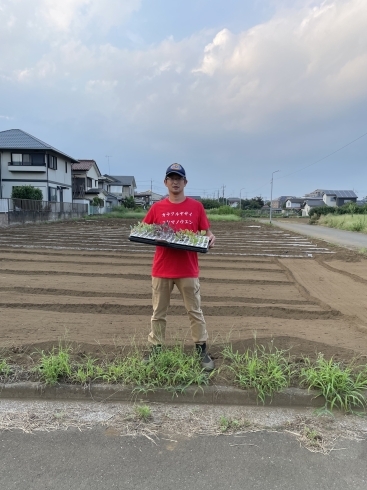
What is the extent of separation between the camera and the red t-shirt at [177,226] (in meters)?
2.84

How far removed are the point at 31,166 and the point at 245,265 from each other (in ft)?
82.0

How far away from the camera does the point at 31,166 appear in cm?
2753

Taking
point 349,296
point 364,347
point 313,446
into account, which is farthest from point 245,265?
point 313,446

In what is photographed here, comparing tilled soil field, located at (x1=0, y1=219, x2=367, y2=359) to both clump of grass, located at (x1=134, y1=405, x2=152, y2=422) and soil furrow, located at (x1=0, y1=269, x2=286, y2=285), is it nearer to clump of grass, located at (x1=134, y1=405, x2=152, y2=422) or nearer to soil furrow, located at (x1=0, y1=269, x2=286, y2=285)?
soil furrow, located at (x1=0, y1=269, x2=286, y2=285)

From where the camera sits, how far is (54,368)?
2.67 meters

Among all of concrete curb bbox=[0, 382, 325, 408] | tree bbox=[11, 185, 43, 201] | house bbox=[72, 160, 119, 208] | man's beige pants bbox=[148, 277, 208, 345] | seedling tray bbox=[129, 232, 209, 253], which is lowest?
concrete curb bbox=[0, 382, 325, 408]

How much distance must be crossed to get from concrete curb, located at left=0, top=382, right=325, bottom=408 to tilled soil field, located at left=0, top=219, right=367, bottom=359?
574 mm

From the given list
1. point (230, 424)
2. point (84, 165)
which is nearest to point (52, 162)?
point (84, 165)

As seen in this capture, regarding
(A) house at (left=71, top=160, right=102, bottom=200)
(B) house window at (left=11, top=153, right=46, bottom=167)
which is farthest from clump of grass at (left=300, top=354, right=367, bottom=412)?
(A) house at (left=71, top=160, right=102, bottom=200)

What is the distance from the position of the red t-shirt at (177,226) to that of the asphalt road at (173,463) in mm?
1262

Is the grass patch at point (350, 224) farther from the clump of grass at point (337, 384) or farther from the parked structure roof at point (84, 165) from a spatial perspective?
the parked structure roof at point (84, 165)

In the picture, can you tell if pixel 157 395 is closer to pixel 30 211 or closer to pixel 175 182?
pixel 175 182

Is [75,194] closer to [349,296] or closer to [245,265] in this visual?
[245,265]

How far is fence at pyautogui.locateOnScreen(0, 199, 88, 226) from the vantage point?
1951 cm
